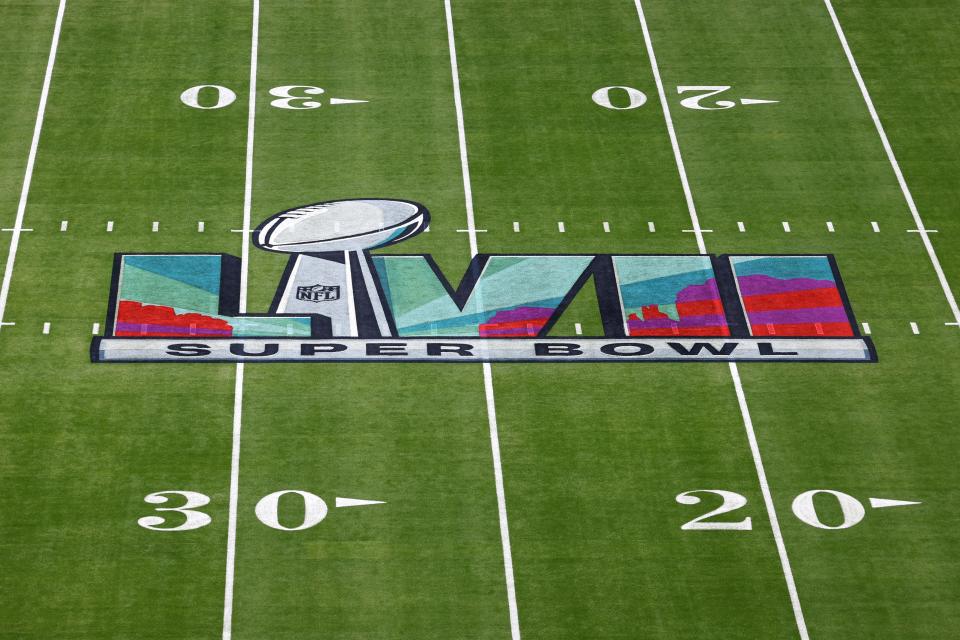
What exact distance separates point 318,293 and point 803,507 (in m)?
9.27

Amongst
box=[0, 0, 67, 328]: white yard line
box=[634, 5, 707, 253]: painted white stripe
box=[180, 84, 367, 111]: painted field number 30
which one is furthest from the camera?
box=[180, 84, 367, 111]: painted field number 30

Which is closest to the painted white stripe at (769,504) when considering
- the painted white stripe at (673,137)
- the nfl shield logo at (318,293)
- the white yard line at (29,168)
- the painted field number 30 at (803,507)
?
the painted field number 30 at (803,507)

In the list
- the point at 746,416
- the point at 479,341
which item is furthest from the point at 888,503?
the point at 479,341

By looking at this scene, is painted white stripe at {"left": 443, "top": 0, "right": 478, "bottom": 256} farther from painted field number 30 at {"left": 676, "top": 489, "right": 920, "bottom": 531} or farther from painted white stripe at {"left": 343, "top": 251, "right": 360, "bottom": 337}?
painted field number 30 at {"left": 676, "top": 489, "right": 920, "bottom": 531}

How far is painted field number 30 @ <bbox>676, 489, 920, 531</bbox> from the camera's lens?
22062mm

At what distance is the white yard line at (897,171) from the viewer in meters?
26.3

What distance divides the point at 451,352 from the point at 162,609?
6842 millimetres

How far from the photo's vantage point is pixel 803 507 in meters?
22.4

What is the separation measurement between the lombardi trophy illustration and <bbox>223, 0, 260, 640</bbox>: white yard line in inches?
23.2

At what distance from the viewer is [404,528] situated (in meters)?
21.8

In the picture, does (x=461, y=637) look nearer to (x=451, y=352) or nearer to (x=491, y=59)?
(x=451, y=352)

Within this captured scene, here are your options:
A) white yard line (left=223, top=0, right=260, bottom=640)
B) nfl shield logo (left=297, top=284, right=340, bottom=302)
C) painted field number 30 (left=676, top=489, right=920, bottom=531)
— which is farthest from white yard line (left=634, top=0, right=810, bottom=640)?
white yard line (left=223, top=0, right=260, bottom=640)

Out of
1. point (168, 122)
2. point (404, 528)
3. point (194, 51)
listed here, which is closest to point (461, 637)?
point (404, 528)

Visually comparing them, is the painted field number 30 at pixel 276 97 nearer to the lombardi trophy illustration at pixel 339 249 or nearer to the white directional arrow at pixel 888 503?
the lombardi trophy illustration at pixel 339 249
